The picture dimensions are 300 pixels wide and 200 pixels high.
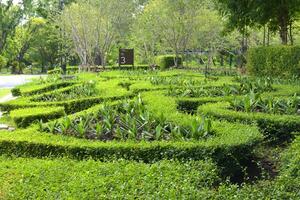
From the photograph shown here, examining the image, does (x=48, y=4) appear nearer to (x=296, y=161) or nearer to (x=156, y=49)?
(x=156, y=49)

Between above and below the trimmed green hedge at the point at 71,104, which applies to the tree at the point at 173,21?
above

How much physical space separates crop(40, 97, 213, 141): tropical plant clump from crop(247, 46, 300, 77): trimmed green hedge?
31.9ft

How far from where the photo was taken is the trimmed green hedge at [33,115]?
328 inches

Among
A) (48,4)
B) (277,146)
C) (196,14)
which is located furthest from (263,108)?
(48,4)

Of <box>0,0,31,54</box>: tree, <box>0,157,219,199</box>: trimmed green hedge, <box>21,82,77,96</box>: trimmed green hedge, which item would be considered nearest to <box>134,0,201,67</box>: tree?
<box>21,82,77,96</box>: trimmed green hedge

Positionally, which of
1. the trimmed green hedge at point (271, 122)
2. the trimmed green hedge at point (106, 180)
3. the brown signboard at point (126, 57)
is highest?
the brown signboard at point (126, 57)

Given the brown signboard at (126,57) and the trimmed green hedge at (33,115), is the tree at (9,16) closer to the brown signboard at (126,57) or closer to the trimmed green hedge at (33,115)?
the brown signboard at (126,57)

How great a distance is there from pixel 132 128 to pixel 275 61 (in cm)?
1165

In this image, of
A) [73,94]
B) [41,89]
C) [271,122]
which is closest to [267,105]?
[271,122]

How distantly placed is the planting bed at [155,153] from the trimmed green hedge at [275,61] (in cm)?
733

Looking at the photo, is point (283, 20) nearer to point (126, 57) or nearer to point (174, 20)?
point (174, 20)

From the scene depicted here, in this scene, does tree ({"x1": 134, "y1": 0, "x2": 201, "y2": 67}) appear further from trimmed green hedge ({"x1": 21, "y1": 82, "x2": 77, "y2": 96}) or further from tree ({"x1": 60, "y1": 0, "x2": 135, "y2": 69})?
trimmed green hedge ({"x1": 21, "y1": 82, "x2": 77, "y2": 96})

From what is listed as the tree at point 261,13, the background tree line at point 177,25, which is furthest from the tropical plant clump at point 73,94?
the background tree line at point 177,25

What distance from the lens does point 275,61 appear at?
16.9 metres
